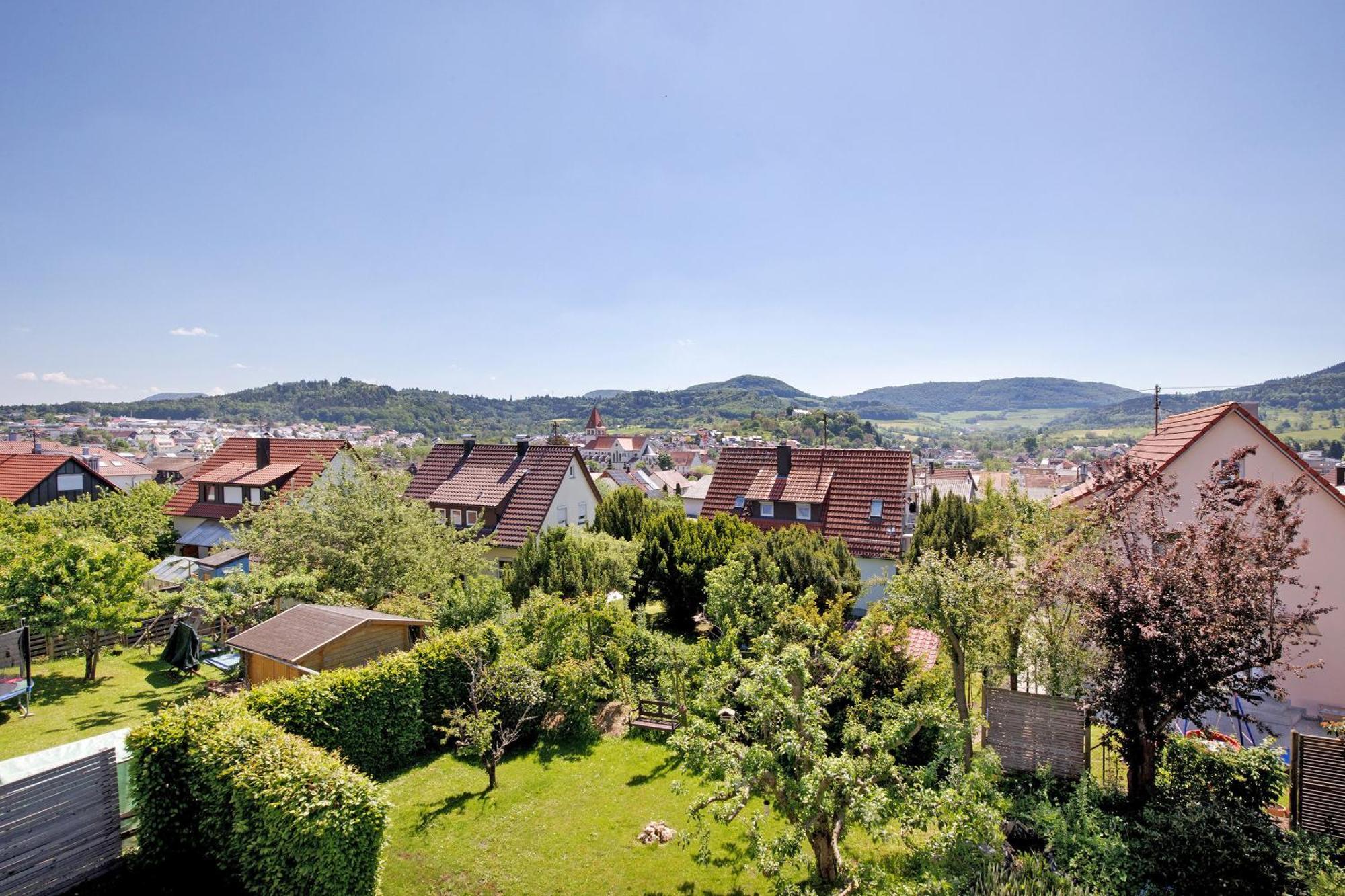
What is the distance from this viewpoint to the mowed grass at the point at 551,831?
10156 millimetres

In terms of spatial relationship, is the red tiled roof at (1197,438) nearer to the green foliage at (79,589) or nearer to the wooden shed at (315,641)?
the wooden shed at (315,641)

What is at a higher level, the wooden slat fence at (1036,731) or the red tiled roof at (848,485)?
A: the red tiled roof at (848,485)

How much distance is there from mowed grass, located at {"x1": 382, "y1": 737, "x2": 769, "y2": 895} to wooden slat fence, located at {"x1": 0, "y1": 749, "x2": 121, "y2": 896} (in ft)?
14.2

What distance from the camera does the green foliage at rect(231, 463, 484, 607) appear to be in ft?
71.1

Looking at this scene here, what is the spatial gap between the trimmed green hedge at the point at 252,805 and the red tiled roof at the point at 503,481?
66.8 feet

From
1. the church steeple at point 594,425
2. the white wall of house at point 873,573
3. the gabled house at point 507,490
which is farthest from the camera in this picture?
the church steeple at point 594,425

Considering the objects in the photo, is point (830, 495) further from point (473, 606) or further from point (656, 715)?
point (473, 606)

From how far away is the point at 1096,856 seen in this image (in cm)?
923

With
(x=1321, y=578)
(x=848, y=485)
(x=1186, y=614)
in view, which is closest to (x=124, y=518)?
(x=848, y=485)

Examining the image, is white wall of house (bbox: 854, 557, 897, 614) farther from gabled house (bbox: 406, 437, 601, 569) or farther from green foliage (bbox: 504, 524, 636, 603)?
gabled house (bbox: 406, 437, 601, 569)

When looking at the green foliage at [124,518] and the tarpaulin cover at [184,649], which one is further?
the green foliage at [124,518]

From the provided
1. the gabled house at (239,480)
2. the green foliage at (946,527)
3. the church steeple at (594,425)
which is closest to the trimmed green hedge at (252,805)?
the green foliage at (946,527)

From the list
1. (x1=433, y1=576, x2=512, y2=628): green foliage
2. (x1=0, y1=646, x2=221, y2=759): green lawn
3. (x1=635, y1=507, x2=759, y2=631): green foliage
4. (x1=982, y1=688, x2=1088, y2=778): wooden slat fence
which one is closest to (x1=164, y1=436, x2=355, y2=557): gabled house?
(x1=0, y1=646, x2=221, y2=759): green lawn

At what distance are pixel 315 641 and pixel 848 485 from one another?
2408 cm
